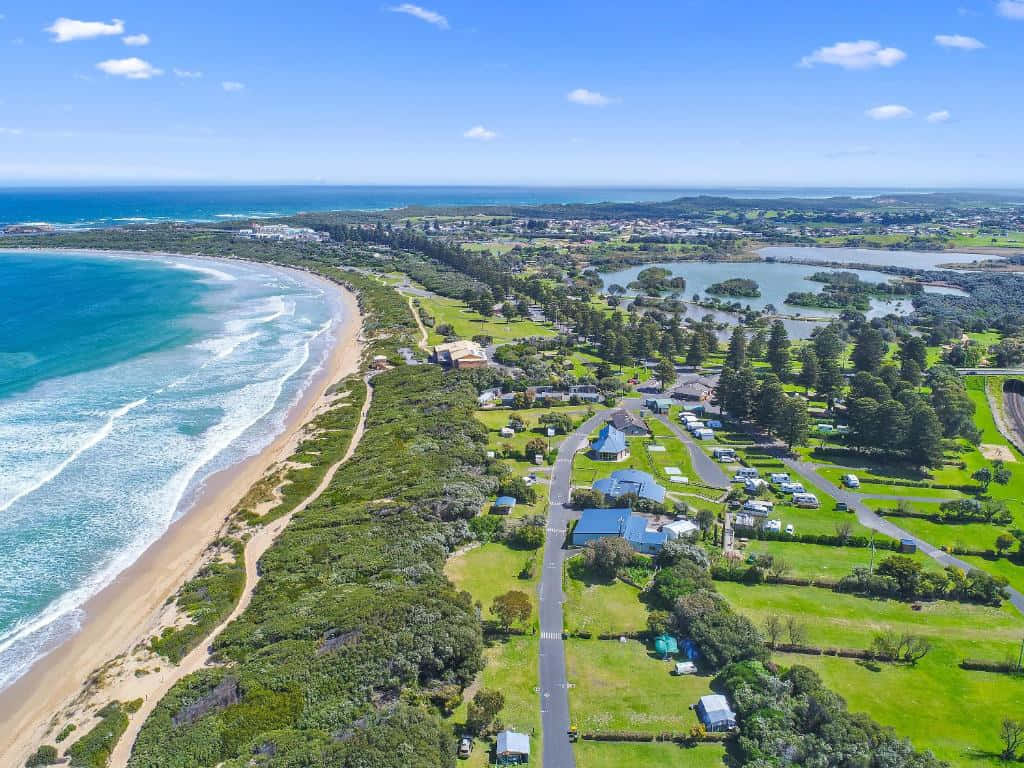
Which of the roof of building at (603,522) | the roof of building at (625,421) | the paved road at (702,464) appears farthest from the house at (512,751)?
the roof of building at (625,421)

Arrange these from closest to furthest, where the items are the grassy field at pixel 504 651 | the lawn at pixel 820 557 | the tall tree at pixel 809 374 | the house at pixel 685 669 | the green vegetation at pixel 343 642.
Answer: the green vegetation at pixel 343 642, the grassy field at pixel 504 651, the house at pixel 685 669, the lawn at pixel 820 557, the tall tree at pixel 809 374

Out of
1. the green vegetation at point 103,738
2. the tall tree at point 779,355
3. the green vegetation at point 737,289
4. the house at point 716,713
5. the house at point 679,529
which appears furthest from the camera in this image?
the green vegetation at point 737,289

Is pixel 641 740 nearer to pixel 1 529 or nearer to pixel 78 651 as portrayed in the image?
pixel 78 651

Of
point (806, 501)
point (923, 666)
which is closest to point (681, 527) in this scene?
point (806, 501)

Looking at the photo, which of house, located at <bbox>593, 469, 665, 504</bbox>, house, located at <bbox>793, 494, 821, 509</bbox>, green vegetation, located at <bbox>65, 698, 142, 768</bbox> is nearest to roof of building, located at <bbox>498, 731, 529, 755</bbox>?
green vegetation, located at <bbox>65, 698, 142, 768</bbox>

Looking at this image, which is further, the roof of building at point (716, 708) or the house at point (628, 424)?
the house at point (628, 424)

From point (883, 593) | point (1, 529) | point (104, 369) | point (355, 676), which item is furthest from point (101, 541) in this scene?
point (883, 593)

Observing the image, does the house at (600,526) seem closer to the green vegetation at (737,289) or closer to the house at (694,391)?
the house at (694,391)
